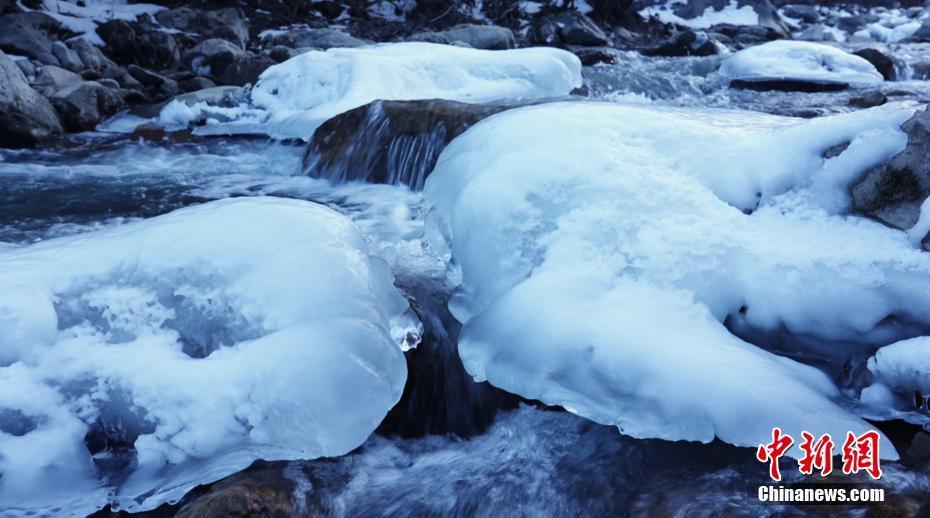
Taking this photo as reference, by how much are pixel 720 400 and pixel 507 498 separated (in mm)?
702

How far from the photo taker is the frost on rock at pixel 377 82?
6516mm

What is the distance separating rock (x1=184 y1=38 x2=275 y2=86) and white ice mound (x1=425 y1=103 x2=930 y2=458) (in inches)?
269

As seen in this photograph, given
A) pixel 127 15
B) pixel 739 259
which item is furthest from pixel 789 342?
pixel 127 15

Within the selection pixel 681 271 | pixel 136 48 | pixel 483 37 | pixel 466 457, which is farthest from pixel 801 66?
pixel 136 48

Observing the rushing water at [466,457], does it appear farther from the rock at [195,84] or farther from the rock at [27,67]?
the rock at [195,84]

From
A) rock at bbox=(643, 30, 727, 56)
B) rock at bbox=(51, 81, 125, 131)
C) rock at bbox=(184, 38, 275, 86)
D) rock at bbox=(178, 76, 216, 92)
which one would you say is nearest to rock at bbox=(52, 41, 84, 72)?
rock at bbox=(178, 76, 216, 92)

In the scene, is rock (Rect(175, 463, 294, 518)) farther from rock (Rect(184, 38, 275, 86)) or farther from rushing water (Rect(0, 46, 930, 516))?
rock (Rect(184, 38, 275, 86))

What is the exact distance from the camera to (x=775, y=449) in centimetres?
163

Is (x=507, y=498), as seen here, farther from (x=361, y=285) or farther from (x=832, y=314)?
(x=832, y=314)

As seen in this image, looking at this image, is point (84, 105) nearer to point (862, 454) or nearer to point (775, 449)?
point (775, 449)

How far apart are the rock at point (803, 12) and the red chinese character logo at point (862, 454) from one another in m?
25.4

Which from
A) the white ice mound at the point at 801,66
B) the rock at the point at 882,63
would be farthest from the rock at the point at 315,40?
the rock at the point at 882,63

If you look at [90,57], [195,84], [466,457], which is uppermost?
[466,457]

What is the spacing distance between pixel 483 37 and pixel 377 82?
549 centimetres
